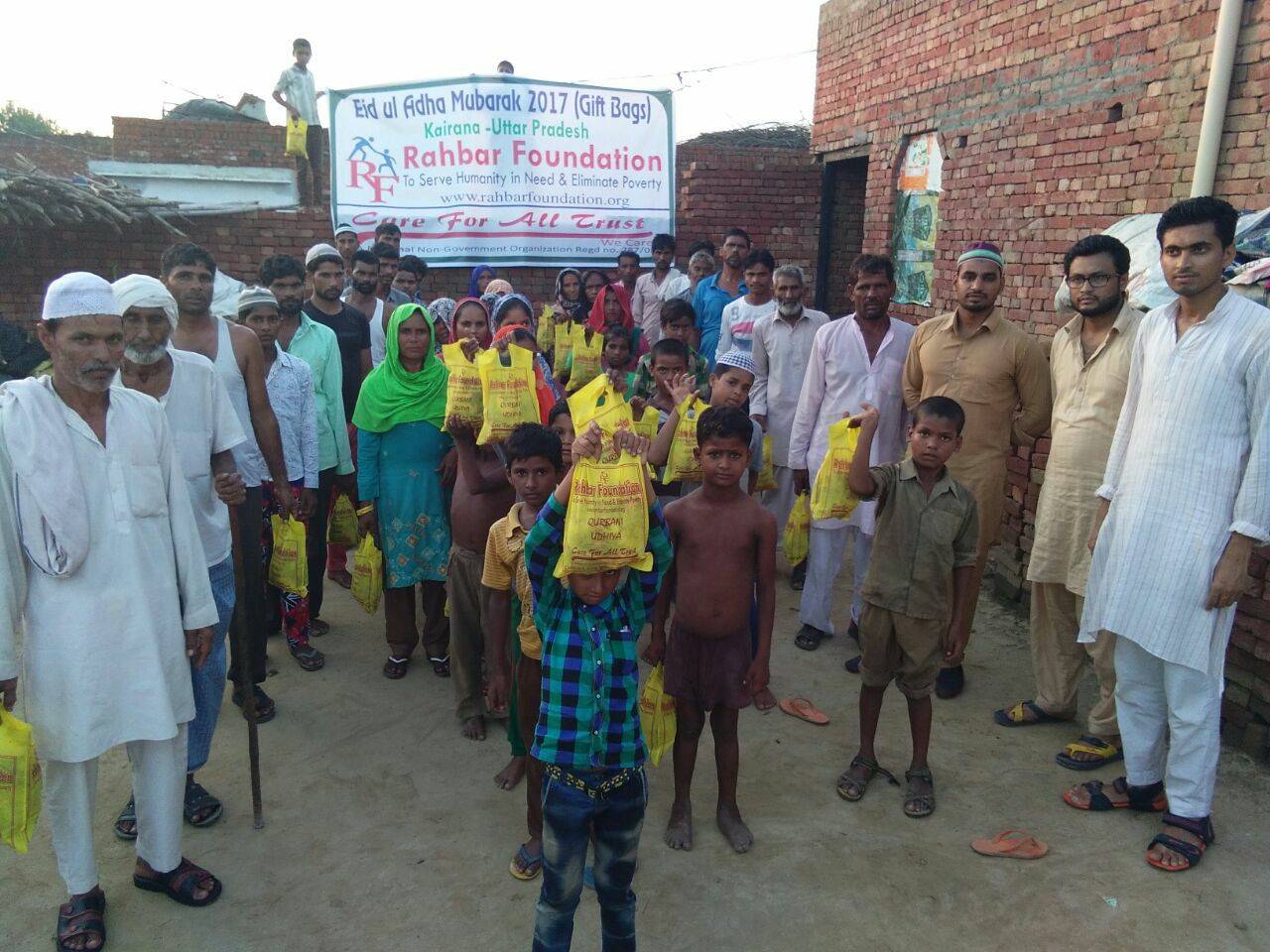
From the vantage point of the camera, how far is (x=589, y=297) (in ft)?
26.9

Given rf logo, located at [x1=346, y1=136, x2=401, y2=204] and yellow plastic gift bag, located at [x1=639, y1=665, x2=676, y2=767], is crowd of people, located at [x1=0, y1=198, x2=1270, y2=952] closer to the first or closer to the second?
yellow plastic gift bag, located at [x1=639, y1=665, x2=676, y2=767]

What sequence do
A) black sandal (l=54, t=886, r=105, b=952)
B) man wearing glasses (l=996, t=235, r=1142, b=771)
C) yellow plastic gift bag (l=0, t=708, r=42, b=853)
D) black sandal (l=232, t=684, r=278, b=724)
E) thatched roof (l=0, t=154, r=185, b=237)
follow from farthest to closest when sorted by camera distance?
1. thatched roof (l=0, t=154, r=185, b=237)
2. black sandal (l=232, t=684, r=278, b=724)
3. man wearing glasses (l=996, t=235, r=1142, b=771)
4. black sandal (l=54, t=886, r=105, b=952)
5. yellow plastic gift bag (l=0, t=708, r=42, b=853)

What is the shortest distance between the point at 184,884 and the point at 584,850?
55.8 inches

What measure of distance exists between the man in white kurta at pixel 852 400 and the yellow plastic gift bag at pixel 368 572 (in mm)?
2269

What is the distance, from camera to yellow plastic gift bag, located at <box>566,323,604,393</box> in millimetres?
6191

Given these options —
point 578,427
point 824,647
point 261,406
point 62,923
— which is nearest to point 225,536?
point 261,406

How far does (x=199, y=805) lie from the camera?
3.25 metres

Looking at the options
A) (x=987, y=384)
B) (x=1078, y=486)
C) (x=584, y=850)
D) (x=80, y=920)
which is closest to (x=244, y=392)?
(x=80, y=920)

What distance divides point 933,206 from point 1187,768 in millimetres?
5005

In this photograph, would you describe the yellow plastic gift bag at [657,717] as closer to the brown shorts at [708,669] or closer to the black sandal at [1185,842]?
the brown shorts at [708,669]

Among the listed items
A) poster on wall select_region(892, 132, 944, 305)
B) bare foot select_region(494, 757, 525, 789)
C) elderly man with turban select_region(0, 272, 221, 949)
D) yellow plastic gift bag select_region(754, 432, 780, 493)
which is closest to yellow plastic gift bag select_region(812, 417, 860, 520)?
yellow plastic gift bag select_region(754, 432, 780, 493)

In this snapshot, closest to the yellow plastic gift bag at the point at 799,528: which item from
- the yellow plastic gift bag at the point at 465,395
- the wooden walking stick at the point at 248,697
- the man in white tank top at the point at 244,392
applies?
the yellow plastic gift bag at the point at 465,395

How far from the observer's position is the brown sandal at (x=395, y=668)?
443cm

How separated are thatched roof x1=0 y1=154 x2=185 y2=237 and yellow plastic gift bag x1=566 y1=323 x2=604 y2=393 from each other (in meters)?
4.62
